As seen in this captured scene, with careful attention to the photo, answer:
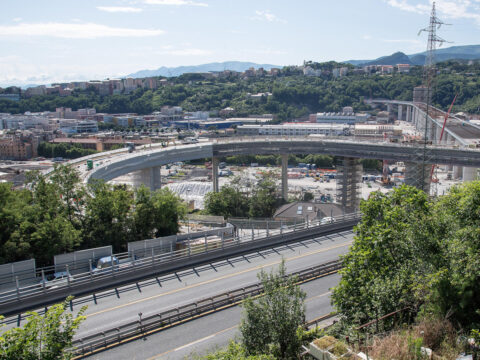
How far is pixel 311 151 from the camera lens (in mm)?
42406

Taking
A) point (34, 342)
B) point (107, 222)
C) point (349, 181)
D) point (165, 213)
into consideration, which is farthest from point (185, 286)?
point (349, 181)

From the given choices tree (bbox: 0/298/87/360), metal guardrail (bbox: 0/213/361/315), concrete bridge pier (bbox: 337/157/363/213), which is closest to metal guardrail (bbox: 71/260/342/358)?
metal guardrail (bbox: 0/213/361/315)

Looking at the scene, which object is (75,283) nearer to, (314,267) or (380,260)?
(314,267)

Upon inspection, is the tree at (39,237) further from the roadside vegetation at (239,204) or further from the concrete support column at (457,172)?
the concrete support column at (457,172)

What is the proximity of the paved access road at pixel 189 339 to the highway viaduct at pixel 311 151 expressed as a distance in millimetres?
20047

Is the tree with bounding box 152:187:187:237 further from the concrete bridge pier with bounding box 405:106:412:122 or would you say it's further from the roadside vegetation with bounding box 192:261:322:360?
the concrete bridge pier with bounding box 405:106:412:122

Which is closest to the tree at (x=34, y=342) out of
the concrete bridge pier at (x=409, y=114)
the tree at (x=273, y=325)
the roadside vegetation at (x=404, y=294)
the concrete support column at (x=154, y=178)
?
the roadside vegetation at (x=404, y=294)

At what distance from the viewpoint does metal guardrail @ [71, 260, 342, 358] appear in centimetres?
1033

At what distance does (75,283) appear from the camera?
523 inches

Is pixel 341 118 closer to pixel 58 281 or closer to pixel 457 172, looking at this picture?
pixel 457 172

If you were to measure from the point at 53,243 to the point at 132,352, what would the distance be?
606 cm

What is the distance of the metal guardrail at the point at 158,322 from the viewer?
1033 centimetres

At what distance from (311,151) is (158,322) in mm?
33131

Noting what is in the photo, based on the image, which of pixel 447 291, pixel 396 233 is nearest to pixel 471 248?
pixel 447 291
